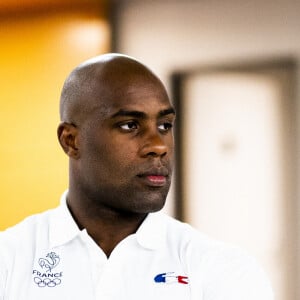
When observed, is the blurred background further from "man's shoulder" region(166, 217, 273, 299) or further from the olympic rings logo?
the olympic rings logo

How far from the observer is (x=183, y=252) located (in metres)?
1.64

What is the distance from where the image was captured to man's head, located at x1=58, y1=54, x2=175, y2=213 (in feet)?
5.23

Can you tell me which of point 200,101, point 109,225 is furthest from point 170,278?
point 200,101

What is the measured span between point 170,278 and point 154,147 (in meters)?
0.28

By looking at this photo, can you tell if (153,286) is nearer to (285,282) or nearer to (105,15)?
(285,282)

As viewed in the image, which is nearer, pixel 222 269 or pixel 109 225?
pixel 222 269

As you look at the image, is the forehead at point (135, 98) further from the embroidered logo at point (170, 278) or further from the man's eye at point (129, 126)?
the embroidered logo at point (170, 278)

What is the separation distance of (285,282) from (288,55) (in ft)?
4.26

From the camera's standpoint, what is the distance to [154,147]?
158 centimetres

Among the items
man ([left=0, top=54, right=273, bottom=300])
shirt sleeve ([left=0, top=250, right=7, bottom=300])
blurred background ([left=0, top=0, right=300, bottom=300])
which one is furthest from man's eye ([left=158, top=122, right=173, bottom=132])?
blurred background ([left=0, top=0, right=300, bottom=300])

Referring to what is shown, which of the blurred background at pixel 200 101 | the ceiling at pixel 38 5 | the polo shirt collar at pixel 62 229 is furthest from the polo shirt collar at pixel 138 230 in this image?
the ceiling at pixel 38 5

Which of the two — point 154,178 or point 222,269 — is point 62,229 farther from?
point 222,269

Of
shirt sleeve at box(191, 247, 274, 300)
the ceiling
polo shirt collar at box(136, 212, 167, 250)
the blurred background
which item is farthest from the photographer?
the ceiling

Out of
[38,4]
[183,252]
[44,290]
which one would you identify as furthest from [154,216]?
[38,4]
